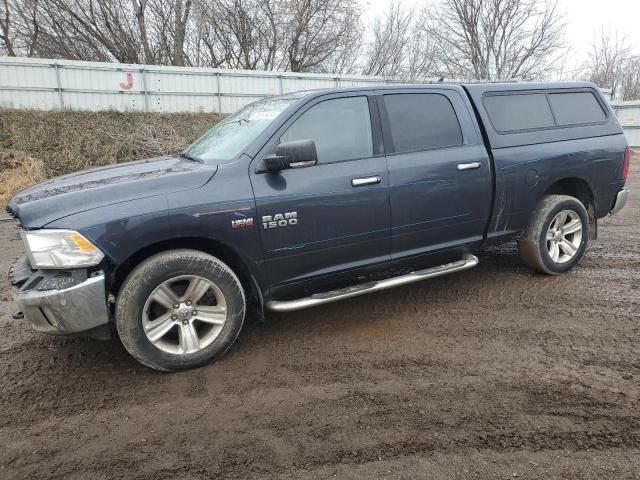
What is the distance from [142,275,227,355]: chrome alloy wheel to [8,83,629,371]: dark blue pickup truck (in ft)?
0.04

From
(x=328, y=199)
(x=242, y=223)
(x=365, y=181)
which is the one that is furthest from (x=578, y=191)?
(x=242, y=223)

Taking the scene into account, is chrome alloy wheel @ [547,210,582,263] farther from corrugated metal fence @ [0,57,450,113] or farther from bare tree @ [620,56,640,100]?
bare tree @ [620,56,640,100]

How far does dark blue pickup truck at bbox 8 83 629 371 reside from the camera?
2904mm

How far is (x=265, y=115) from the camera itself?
3.77 metres

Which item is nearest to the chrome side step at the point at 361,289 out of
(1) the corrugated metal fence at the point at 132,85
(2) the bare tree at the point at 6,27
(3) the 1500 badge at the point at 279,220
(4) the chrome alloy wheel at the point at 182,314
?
(4) the chrome alloy wheel at the point at 182,314

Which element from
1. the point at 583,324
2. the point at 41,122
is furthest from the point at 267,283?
the point at 41,122

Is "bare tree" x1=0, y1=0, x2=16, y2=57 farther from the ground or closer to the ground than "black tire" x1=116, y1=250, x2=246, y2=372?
farther from the ground

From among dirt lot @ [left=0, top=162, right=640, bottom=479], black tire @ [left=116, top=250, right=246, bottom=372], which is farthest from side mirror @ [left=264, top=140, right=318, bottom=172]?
dirt lot @ [left=0, top=162, right=640, bottom=479]

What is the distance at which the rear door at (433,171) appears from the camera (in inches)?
151

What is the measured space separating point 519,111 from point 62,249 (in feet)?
13.6

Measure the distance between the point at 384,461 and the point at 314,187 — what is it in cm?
190

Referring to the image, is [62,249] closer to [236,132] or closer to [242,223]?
[242,223]

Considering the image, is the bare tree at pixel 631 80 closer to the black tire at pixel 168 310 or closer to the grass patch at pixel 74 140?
the grass patch at pixel 74 140

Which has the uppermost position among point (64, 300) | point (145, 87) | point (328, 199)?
point (145, 87)
